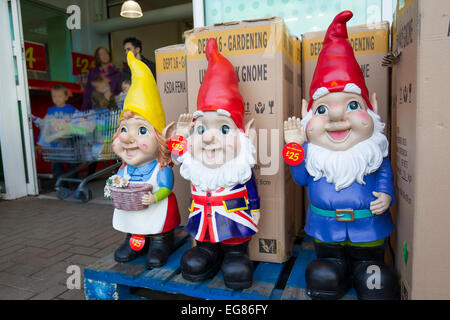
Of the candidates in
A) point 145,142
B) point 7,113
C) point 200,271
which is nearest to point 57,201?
point 7,113

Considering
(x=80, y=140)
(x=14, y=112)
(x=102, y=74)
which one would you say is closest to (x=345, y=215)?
(x=80, y=140)

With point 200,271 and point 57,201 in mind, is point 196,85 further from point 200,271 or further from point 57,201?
point 57,201

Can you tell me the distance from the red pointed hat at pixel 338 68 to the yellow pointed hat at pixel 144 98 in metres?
0.98

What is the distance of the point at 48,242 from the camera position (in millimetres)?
3406

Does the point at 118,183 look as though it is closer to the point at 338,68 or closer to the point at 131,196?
the point at 131,196

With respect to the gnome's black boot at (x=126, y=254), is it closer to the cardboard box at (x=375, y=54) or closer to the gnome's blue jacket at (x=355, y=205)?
the gnome's blue jacket at (x=355, y=205)

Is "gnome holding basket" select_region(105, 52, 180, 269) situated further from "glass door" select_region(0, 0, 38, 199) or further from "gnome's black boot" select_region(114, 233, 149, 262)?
"glass door" select_region(0, 0, 38, 199)

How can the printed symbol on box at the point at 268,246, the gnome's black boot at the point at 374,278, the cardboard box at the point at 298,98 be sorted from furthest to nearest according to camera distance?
the cardboard box at the point at 298,98 → the printed symbol on box at the point at 268,246 → the gnome's black boot at the point at 374,278

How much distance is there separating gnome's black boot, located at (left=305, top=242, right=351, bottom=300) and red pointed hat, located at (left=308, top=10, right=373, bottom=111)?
0.83 metres

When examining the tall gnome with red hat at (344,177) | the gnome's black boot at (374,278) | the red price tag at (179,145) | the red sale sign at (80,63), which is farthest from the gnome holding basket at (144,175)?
the red sale sign at (80,63)

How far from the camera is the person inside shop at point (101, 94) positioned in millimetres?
5375

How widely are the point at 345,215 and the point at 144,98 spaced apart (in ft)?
4.49

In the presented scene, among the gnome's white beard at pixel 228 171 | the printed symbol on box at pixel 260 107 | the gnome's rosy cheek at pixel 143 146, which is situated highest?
the printed symbol on box at pixel 260 107

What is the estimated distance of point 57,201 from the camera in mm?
5051
